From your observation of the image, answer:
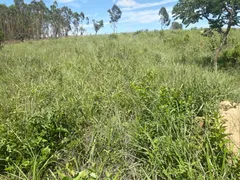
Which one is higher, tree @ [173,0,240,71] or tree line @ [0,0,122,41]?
tree line @ [0,0,122,41]

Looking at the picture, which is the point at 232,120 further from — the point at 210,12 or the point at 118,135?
the point at 210,12

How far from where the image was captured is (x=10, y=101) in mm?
2652

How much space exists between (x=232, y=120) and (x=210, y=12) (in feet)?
10.1

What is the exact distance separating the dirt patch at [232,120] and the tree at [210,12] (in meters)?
2.18

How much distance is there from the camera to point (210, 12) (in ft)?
12.9

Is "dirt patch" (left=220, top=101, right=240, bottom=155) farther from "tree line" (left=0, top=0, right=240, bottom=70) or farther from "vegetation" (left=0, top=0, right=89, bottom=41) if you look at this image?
"vegetation" (left=0, top=0, right=89, bottom=41)

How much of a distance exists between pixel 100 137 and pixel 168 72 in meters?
2.27

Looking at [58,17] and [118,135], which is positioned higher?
[58,17]

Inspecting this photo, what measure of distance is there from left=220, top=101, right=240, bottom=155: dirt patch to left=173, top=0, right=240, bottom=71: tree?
2.18 m

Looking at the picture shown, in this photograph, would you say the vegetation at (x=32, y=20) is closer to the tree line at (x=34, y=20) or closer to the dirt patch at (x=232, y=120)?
the tree line at (x=34, y=20)

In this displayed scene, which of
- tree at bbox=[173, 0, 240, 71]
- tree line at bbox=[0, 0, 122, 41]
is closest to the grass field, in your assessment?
tree at bbox=[173, 0, 240, 71]

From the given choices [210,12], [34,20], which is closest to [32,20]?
[34,20]

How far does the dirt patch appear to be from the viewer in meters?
1.65

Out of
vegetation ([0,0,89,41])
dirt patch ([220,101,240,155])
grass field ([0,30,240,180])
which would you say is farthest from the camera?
vegetation ([0,0,89,41])
